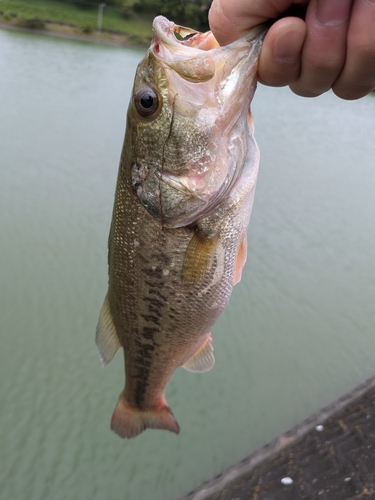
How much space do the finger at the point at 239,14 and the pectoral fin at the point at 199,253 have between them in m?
0.55

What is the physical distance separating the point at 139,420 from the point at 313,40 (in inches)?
61.7

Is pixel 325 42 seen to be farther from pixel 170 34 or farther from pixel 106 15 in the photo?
pixel 106 15

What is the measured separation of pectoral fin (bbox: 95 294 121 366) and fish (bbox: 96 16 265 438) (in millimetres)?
11

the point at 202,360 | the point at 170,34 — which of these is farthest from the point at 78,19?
the point at 202,360

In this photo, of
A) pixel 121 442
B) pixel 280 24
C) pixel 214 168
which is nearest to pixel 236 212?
pixel 214 168

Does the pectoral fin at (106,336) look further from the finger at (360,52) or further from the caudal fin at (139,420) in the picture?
the finger at (360,52)

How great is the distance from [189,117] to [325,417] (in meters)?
2.78

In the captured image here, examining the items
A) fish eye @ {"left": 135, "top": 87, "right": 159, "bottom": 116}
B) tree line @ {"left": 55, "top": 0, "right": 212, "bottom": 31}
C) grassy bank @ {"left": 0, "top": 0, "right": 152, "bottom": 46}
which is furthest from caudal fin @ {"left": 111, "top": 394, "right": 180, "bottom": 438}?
grassy bank @ {"left": 0, "top": 0, "right": 152, "bottom": 46}

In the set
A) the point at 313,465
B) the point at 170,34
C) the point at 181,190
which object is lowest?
the point at 313,465

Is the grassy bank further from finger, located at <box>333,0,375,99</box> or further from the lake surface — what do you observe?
finger, located at <box>333,0,375,99</box>

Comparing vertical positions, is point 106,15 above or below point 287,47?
below

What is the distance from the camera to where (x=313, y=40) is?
86cm

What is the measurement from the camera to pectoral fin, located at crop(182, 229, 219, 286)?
4.00 feet

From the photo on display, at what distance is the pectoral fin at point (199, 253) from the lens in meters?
1.22
